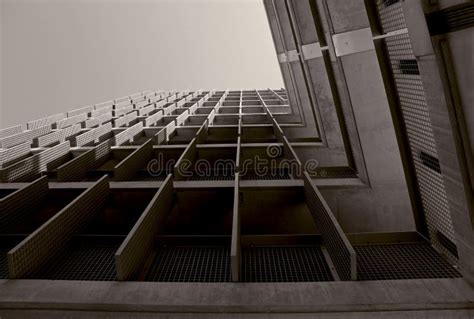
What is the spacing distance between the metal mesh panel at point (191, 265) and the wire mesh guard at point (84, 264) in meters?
0.81

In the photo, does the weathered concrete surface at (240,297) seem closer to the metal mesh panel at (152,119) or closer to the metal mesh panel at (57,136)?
the metal mesh panel at (57,136)

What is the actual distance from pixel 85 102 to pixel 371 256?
68730 millimetres

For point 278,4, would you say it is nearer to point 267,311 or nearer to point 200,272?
point 200,272

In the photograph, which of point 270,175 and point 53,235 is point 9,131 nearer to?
point 53,235

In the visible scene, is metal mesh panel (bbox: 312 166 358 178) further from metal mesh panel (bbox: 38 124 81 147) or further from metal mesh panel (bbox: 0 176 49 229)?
metal mesh panel (bbox: 38 124 81 147)

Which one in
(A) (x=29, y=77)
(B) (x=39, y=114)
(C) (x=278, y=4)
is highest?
(A) (x=29, y=77)

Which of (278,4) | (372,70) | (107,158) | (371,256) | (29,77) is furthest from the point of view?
(29,77)

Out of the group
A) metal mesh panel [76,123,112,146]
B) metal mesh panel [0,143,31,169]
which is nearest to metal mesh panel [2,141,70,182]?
metal mesh panel [76,123,112,146]

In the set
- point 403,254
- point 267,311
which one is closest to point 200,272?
point 267,311

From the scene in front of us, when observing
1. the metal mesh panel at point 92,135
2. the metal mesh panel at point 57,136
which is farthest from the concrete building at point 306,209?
the metal mesh panel at point 57,136

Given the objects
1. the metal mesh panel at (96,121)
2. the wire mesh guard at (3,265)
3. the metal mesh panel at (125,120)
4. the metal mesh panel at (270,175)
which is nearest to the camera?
the wire mesh guard at (3,265)

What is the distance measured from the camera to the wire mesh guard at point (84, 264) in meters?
5.64

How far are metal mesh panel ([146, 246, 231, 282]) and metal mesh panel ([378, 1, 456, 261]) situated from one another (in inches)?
153

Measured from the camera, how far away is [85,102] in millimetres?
65562
